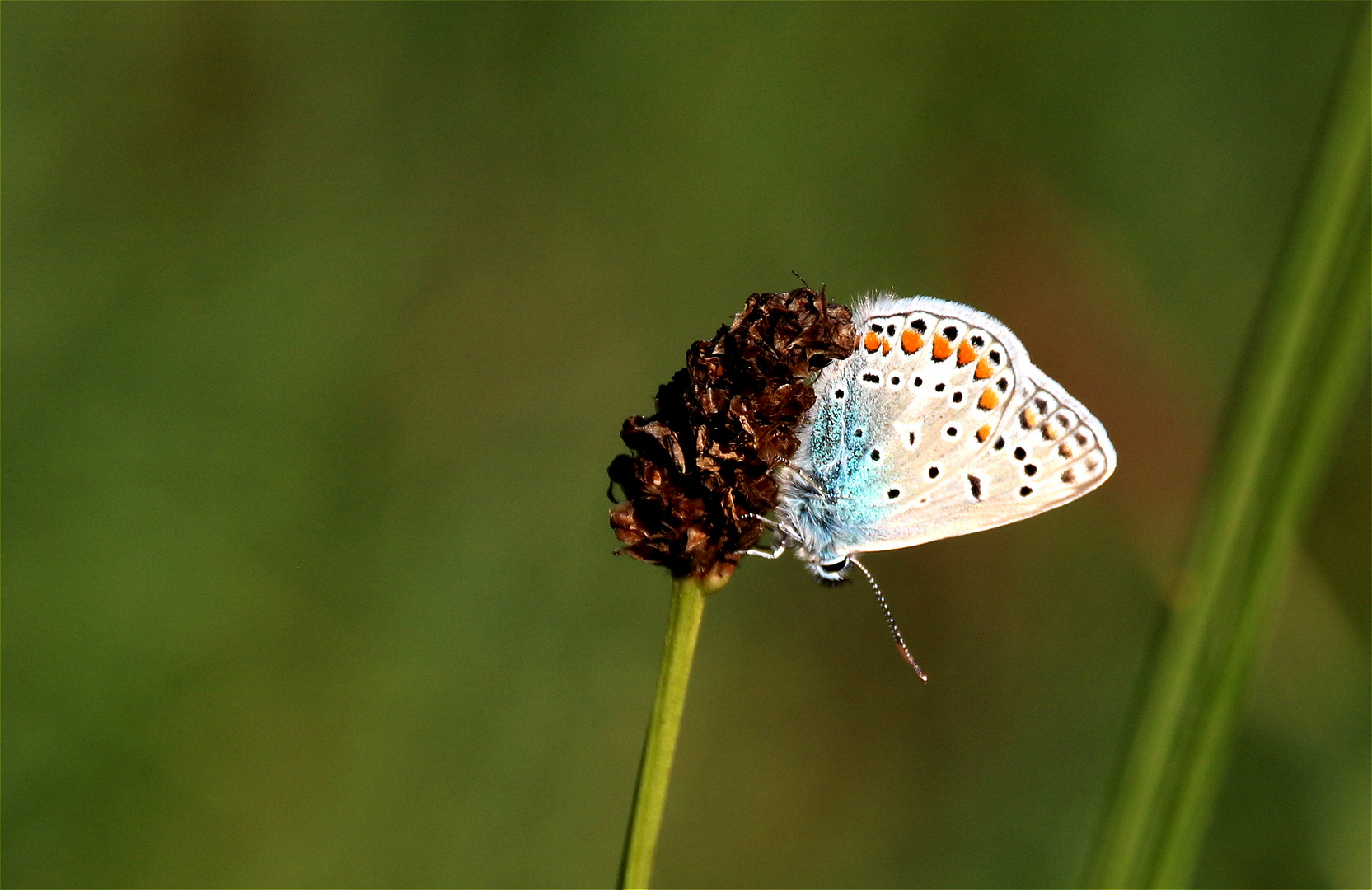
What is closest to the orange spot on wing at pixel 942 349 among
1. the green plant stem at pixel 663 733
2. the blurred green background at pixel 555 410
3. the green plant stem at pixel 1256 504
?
the green plant stem at pixel 1256 504

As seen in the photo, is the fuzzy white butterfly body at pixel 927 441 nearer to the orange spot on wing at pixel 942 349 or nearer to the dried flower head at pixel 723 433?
the orange spot on wing at pixel 942 349

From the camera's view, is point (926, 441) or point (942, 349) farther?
point (926, 441)

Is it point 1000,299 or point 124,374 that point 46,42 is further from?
point 1000,299

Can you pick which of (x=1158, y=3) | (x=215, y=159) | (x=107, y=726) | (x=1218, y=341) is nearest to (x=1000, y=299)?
(x=1218, y=341)

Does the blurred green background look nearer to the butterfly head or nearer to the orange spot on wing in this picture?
the butterfly head

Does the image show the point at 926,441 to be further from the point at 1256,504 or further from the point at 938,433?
→ the point at 1256,504

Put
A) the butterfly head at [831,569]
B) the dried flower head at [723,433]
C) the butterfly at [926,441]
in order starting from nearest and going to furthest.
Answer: the dried flower head at [723,433]
the butterfly at [926,441]
the butterfly head at [831,569]

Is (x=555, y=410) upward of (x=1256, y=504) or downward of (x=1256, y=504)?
downward

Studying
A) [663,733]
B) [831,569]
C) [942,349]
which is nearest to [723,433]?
[663,733]
